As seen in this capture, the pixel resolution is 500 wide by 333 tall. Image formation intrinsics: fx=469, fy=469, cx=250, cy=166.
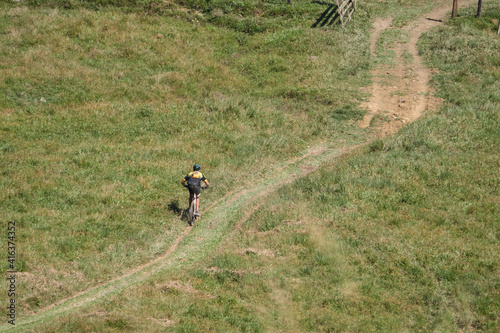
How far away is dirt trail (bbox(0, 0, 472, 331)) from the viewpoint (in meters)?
14.6

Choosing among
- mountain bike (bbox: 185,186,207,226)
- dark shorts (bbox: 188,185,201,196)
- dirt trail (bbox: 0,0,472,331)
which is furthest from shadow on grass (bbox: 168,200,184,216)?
dark shorts (bbox: 188,185,201,196)

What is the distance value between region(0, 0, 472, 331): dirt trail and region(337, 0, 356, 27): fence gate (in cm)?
292

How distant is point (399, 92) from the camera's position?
30625 mm

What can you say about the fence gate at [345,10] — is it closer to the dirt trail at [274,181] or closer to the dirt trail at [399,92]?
the dirt trail at [274,181]

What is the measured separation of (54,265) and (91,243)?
1654mm

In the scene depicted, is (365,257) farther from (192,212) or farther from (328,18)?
(328,18)

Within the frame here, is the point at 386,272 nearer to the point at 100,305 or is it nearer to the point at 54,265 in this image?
the point at 100,305

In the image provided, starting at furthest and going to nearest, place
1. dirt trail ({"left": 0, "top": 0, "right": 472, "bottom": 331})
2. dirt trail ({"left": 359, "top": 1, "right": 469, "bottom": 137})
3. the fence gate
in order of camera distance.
Answer: the fence gate, dirt trail ({"left": 359, "top": 1, "right": 469, "bottom": 137}), dirt trail ({"left": 0, "top": 0, "right": 472, "bottom": 331})

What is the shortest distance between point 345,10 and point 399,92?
46.0 feet

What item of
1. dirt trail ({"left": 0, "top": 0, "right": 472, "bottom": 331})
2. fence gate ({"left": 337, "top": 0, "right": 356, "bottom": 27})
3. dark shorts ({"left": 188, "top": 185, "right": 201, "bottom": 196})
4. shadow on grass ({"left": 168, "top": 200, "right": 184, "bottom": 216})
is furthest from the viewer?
fence gate ({"left": 337, "top": 0, "right": 356, "bottom": 27})

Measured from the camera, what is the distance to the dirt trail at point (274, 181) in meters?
14.6

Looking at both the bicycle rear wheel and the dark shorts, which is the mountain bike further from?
the dark shorts

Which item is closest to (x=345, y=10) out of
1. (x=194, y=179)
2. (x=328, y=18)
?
(x=328, y=18)

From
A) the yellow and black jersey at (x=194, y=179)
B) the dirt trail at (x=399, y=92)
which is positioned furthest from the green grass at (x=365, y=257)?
the dirt trail at (x=399, y=92)
